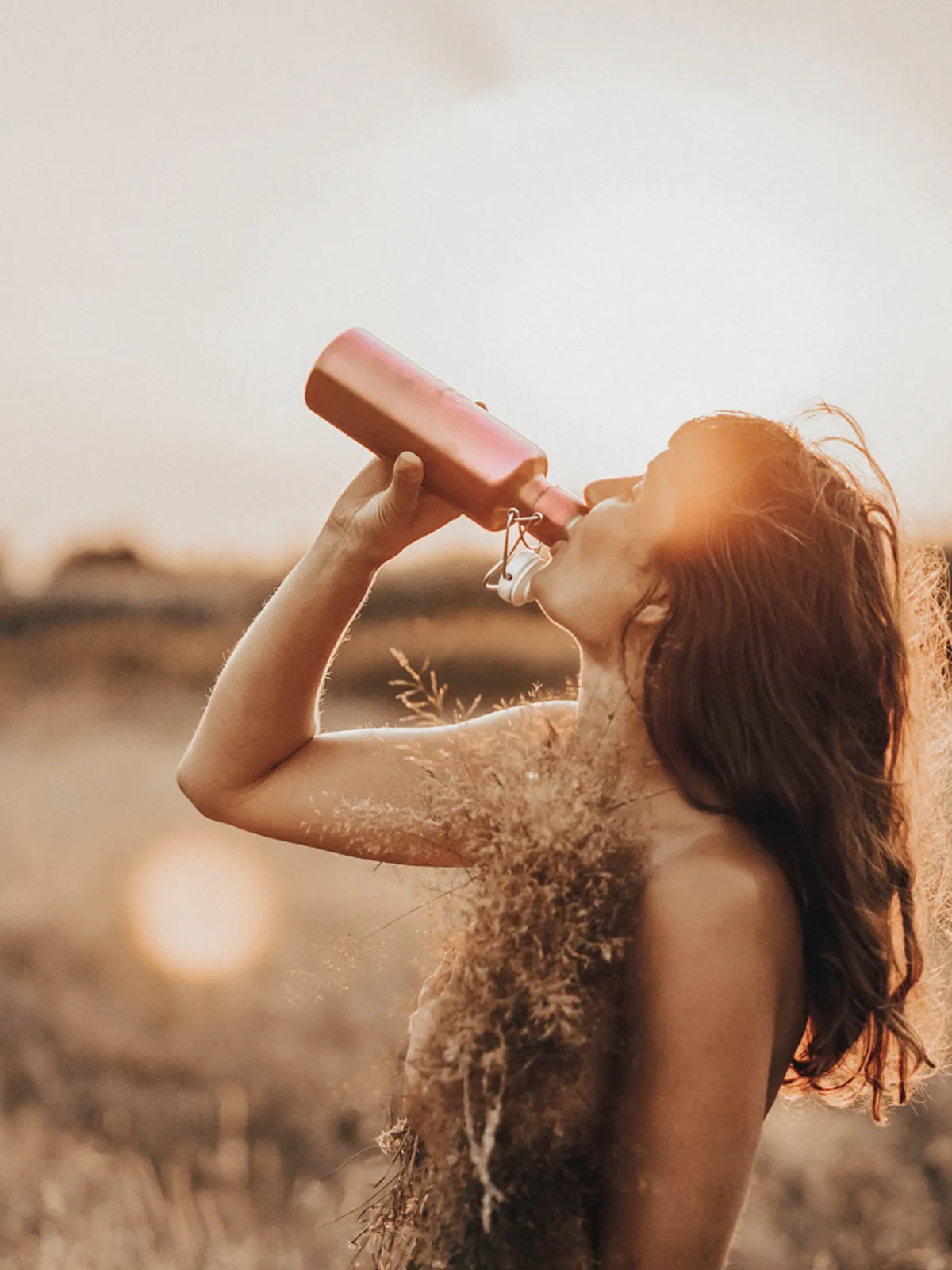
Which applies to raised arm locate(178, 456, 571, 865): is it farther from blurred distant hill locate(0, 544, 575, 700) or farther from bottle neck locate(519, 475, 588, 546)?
blurred distant hill locate(0, 544, 575, 700)

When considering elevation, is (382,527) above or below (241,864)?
above

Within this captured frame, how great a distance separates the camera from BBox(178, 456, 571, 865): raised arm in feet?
5.08

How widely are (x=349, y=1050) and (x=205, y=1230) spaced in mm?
1858

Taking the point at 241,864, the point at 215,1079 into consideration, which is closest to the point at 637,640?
the point at 215,1079

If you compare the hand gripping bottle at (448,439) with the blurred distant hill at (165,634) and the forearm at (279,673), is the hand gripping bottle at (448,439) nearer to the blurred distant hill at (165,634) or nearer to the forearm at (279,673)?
the forearm at (279,673)

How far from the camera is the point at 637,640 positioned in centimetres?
140

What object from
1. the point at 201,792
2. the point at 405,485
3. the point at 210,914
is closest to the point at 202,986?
the point at 210,914

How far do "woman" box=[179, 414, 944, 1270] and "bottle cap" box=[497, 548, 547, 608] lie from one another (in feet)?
0.07

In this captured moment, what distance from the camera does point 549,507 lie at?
150cm

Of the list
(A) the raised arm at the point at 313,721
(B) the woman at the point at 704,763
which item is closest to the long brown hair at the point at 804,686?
(B) the woman at the point at 704,763

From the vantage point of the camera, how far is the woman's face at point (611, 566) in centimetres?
139

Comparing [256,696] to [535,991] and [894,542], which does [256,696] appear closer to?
[535,991]

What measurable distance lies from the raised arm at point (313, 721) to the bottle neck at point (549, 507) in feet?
0.48

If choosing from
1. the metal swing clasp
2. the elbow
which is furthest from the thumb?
the elbow
